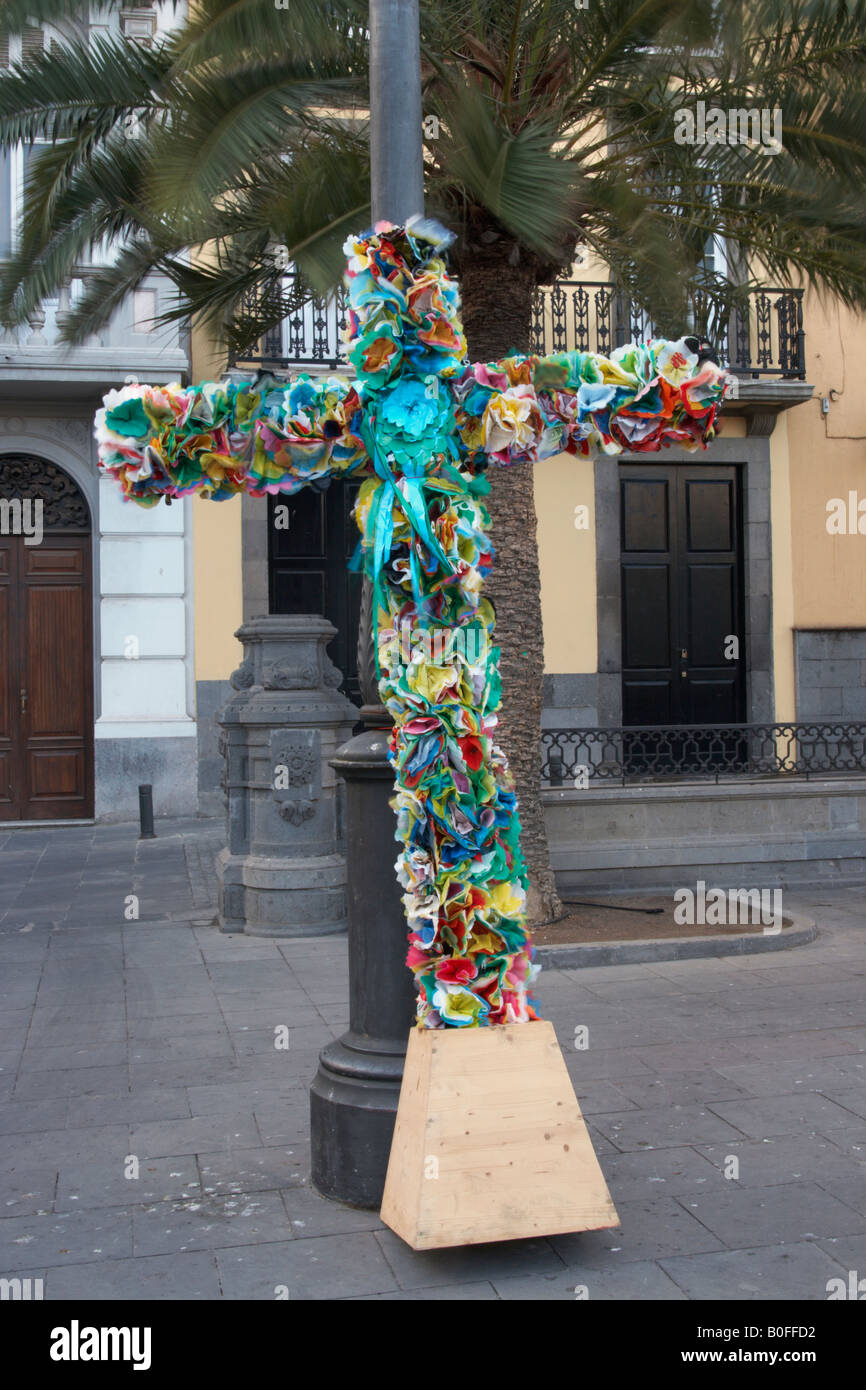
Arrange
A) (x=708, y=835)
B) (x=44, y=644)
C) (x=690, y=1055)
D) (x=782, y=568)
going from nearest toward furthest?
(x=690, y=1055) → (x=708, y=835) → (x=44, y=644) → (x=782, y=568)

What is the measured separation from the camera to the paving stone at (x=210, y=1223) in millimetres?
3732

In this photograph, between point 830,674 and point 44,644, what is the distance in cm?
914

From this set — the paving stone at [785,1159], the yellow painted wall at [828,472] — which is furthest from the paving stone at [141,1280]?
the yellow painted wall at [828,472]

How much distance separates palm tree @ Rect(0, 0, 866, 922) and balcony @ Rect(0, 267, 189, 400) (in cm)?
396

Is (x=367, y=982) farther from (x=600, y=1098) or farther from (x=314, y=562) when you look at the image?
(x=314, y=562)

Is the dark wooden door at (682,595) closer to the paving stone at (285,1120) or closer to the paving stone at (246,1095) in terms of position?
the paving stone at (246,1095)

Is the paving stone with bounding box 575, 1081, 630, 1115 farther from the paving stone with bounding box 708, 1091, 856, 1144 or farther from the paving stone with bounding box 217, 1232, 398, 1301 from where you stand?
the paving stone with bounding box 217, 1232, 398, 1301

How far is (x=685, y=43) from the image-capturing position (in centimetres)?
663

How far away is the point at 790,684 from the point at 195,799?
715cm

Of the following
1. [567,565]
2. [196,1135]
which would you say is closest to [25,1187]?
[196,1135]

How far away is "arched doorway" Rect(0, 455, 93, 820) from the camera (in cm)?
1385

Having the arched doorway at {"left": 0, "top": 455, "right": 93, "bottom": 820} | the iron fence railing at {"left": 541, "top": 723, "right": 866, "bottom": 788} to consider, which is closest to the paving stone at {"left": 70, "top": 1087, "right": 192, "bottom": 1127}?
the iron fence railing at {"left": 541, "top": 723, "right": 866, "bottom": 788}

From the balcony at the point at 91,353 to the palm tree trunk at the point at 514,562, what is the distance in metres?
5.60

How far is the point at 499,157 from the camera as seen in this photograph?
5.68 m
